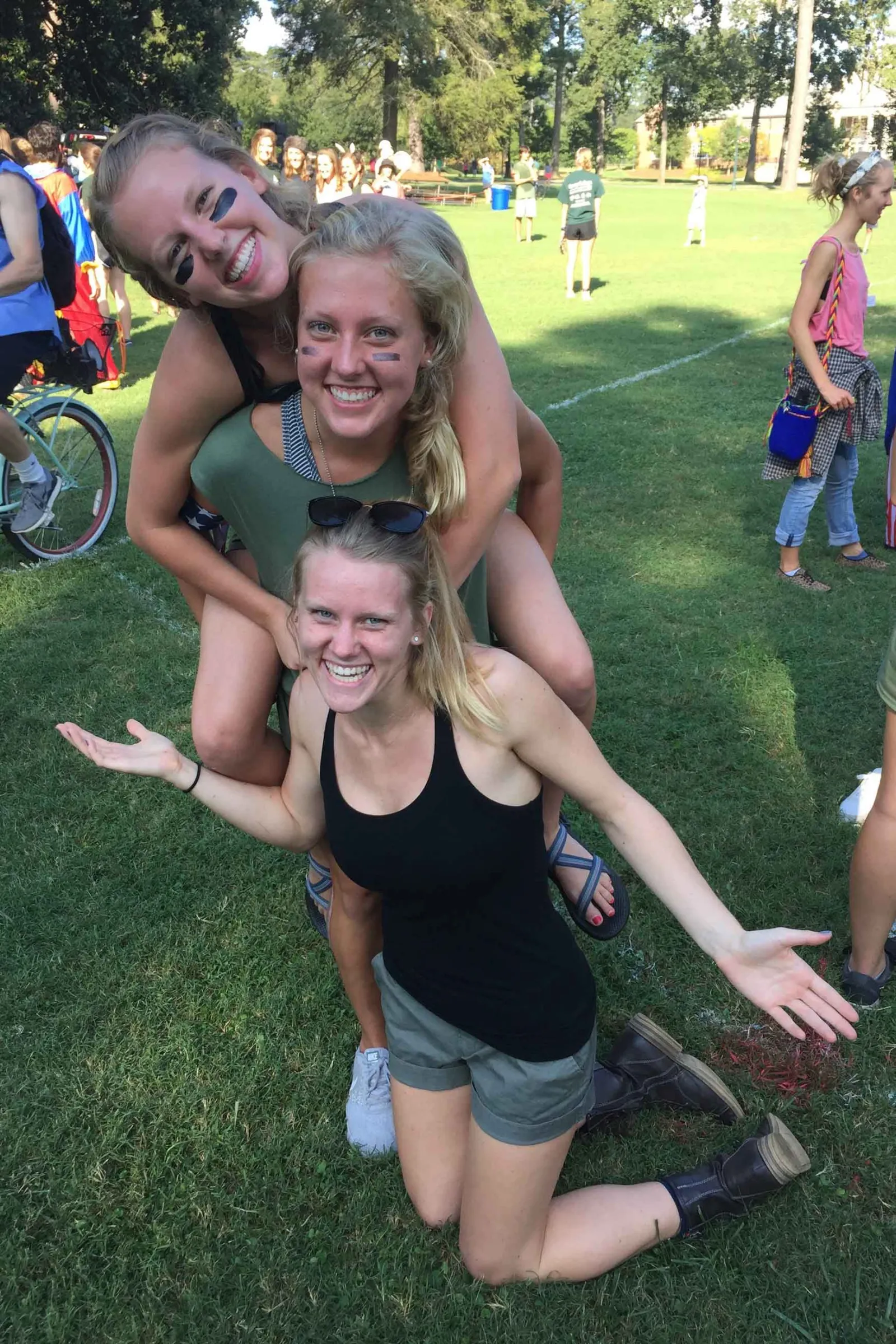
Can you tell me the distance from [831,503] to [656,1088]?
439 cm

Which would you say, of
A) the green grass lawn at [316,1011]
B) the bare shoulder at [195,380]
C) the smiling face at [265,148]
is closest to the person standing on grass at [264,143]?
the smiling face at [265,148]

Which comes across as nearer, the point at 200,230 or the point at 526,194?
the point at 200,230

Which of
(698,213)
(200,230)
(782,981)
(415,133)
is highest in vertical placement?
(415,133)

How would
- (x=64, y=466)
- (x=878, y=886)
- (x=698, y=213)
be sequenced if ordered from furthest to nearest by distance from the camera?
(x=698, y=213) → (x=64, y=466) → (x=878, y=886)

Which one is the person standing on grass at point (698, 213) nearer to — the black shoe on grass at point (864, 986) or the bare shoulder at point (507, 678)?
the black shoe on grass at point (864, 986)

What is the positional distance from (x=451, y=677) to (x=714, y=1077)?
1.42 m

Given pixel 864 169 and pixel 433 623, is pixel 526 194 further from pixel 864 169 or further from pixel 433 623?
pixel 433 623

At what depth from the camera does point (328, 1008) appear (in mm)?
3168

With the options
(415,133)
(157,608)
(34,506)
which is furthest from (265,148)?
(415,133)

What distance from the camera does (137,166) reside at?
215 centimetres

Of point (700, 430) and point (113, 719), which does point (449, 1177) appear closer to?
point (113, 719)

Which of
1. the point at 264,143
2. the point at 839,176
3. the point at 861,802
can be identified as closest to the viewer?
the point at 861,802

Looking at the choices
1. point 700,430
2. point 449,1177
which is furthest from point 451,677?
point 700,430

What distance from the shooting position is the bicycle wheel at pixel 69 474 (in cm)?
632
